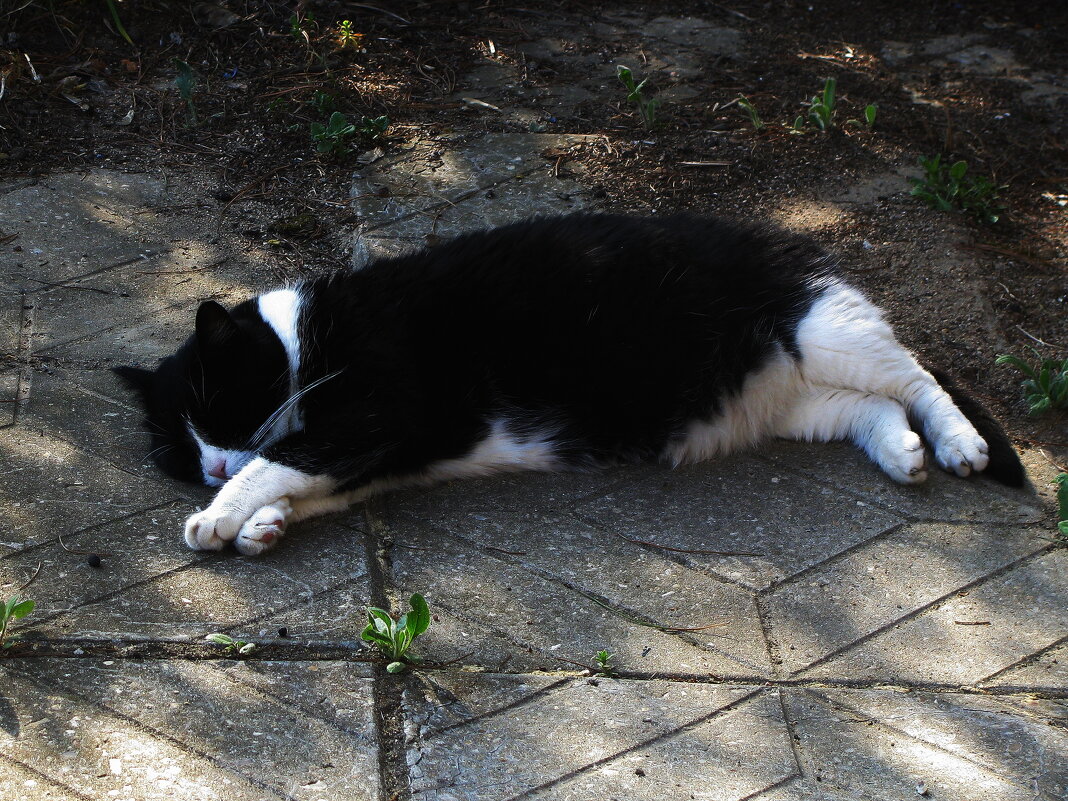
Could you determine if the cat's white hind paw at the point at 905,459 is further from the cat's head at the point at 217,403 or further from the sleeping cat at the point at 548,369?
the cat's head at the point at 217,403

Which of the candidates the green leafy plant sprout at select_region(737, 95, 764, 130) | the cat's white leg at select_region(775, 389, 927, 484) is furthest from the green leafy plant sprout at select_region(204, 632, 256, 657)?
the green leafy plant sprout at select_region(737, 95, 764, 130)

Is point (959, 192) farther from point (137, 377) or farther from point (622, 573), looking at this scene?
point (137, 377)

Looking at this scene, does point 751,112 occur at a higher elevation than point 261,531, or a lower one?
higher

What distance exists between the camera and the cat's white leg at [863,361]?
3.06 meters

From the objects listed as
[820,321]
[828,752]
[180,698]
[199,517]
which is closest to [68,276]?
[199,517]

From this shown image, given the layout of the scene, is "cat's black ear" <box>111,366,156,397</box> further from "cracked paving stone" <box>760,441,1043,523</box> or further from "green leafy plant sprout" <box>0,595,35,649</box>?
"cracked paving stone" <box>760,441,1043,523</box>

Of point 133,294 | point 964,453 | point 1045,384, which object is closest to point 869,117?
point 1045,384

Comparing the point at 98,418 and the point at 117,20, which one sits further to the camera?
the point at 117,20

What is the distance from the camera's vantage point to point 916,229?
3938mm

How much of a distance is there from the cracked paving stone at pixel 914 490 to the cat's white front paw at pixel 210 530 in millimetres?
1487

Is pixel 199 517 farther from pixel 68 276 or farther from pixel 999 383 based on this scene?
pixel 999 383

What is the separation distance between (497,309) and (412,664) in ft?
3.80

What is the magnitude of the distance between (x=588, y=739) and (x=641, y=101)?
3.24m

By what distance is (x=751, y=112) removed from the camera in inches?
173
